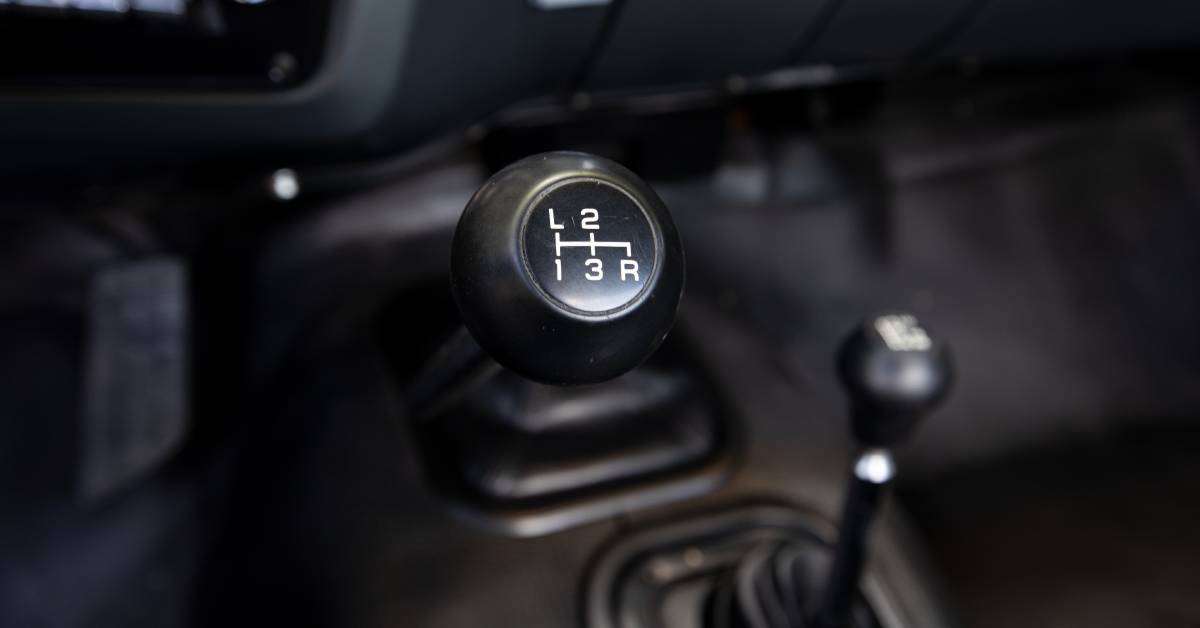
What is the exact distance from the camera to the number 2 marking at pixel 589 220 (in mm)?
400

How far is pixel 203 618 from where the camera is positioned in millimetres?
957

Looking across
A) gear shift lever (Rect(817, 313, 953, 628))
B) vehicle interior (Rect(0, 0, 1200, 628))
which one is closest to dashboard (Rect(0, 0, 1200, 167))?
vehicle interior (Rect(0, 0, 1200, 628))

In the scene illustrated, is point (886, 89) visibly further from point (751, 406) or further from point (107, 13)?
point (107, 13)

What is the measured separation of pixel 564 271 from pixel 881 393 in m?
0.32

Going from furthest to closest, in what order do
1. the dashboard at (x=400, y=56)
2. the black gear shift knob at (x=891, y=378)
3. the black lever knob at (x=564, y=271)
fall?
the dashboard at (x=400, y=56), the black gear shift knob at (x=891, y=378), the black lever knob at (x=564, y=271)

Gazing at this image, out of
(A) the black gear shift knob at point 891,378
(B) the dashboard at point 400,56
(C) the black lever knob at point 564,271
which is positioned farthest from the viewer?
(B) the dashboard at point 400,56

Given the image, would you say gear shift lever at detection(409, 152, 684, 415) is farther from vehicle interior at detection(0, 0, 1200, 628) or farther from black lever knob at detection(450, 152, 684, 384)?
vehicle interior at detection(0, 0, 1200, 628)

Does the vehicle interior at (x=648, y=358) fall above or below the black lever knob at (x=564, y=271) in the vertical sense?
above

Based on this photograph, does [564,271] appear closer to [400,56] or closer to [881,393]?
[881,393]

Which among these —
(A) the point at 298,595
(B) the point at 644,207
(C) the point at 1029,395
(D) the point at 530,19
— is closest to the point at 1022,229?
(C) the point at 1029,395

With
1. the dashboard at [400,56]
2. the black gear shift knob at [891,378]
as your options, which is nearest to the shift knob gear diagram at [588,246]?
the black gear shift knob at [891,378]

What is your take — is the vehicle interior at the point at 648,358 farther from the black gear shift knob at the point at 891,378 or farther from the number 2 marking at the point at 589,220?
the number 2 marking at the point at 589,220

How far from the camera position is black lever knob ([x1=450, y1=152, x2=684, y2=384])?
39 cm

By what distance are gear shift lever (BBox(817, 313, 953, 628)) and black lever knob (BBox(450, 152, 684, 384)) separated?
0.28 metres
